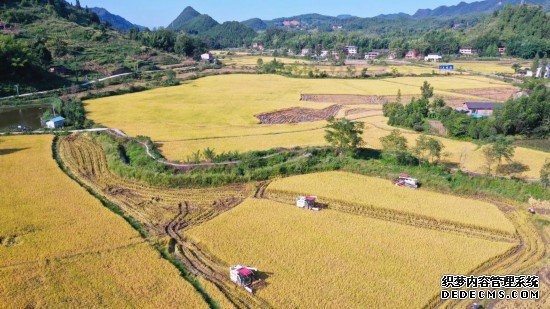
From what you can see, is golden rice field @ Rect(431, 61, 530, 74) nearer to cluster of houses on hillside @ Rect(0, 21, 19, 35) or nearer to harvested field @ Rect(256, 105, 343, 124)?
harvested field @ Rect(256, 105, 343, 124)

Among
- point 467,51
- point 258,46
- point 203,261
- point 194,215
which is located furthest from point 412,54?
point 203,261

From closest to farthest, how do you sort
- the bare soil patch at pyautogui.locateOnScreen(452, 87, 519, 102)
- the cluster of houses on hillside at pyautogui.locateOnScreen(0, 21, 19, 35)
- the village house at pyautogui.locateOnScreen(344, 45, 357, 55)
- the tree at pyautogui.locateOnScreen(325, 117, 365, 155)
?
the tree at pyautogui.locateOnScreen(325, 117, 365, 155)
the bare soil patch at pyautogui.locateOnScreen(452, 87, 519, 102)
the cluster of houses on hillside at pyautogui.locateOnScreen(0, 21, 19, 35)
the village house at pyautogui.locateOnScreen(344, 45, 357, 55)

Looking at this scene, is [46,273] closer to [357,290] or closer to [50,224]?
[50,224]

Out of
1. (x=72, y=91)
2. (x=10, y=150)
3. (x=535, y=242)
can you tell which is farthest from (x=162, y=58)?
(x=535, y=242)

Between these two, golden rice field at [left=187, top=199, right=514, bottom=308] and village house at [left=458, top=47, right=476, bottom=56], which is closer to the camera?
golden rice field at [left=187, top=199, right=514, bottom=308]

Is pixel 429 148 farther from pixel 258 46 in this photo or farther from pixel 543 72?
pixel 258 46

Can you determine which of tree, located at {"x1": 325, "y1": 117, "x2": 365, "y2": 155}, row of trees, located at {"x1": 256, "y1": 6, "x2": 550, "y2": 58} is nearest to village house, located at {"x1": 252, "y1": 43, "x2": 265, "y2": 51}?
row of trees, located at {"x1": 256, "y1": 6, "x2": 550, "y2": 58}
